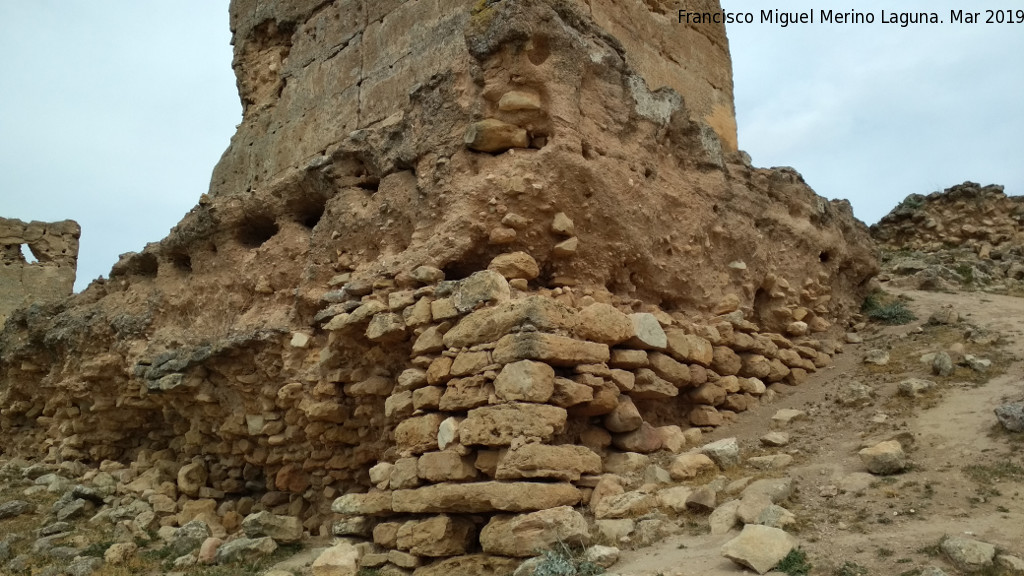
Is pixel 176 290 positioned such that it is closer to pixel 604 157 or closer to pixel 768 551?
pixel 604 157

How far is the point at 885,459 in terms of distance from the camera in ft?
12.4

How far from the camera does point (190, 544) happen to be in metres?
5.58

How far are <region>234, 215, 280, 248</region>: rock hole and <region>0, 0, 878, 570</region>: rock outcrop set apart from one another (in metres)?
0.02

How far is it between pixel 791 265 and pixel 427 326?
11.6ft

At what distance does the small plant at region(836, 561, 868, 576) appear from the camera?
2799 mm

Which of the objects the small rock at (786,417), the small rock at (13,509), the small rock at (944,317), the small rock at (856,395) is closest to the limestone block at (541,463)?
the small rock at (786,417)

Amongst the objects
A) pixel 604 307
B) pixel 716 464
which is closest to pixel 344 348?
pixel 604 307

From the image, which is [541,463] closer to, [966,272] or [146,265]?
[146,265]

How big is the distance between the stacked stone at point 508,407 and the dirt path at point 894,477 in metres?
0.51

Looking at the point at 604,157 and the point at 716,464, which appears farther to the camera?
the point at 604,157

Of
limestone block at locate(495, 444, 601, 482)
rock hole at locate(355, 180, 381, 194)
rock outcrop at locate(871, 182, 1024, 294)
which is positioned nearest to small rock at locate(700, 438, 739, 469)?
limestone block at locate(495, 444, 601, 482)

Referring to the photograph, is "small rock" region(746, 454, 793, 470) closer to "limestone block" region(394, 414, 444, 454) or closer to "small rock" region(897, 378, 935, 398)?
"small rock" region(897, 378, 935, 398)

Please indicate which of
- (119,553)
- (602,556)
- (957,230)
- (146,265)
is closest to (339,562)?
(602,556)

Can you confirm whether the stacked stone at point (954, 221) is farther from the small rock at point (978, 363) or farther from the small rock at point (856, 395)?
the small rock at point (856, 395)
